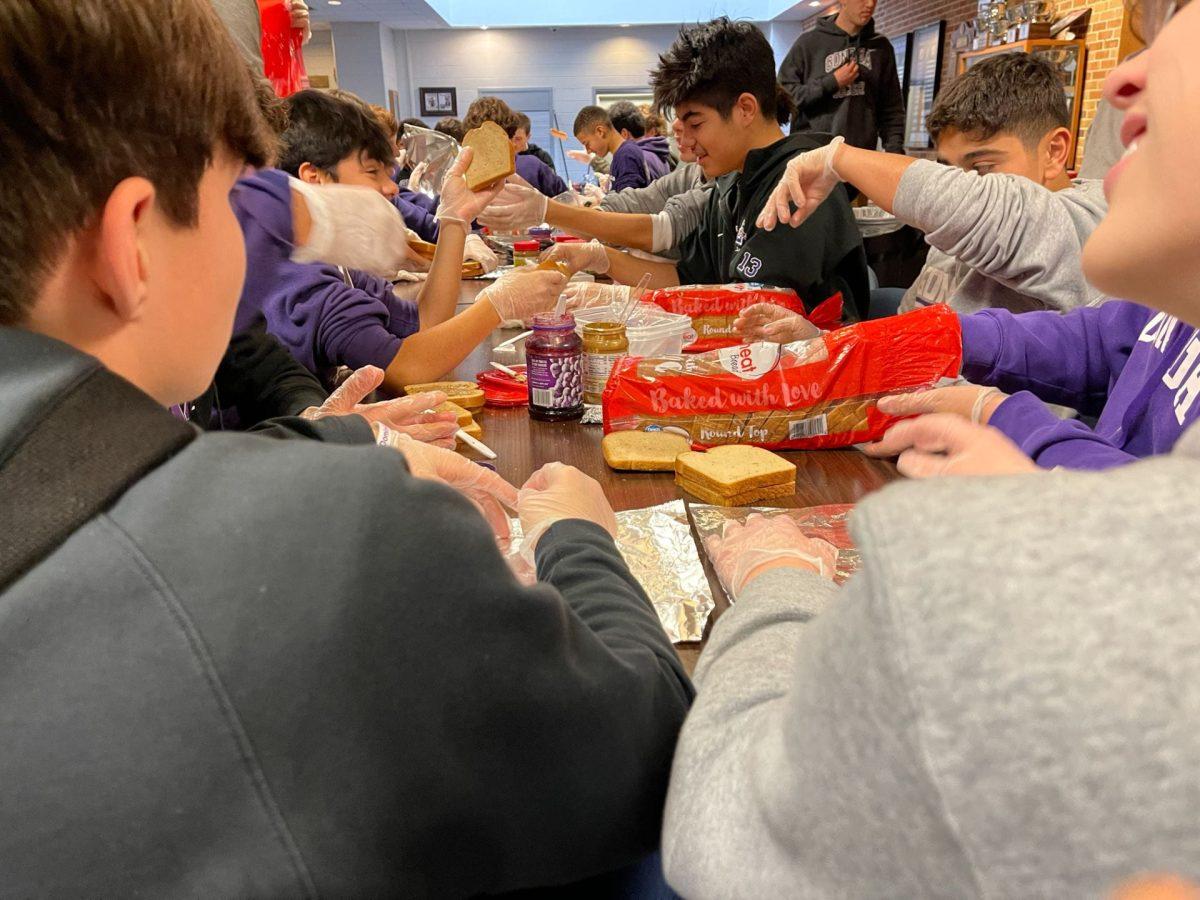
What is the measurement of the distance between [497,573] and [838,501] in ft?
2.59

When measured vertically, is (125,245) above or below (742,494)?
above

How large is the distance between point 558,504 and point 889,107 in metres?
5.39

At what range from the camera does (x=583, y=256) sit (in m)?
2.76

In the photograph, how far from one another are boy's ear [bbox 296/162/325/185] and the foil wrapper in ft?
4.97

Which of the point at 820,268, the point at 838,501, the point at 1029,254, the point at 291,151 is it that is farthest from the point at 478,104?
the point at 838,501

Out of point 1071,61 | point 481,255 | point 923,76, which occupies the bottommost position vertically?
point 481,255

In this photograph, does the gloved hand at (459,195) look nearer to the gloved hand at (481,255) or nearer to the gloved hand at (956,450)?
the gloved hand at (481,255)

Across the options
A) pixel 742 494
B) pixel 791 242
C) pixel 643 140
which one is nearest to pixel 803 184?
pixel 791 242

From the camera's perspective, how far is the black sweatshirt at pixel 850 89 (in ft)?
17.5

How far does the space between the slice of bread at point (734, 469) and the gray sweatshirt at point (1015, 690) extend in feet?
2.66

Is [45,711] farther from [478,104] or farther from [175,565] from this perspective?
[478,104]

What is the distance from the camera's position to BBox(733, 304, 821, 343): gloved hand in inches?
71.3

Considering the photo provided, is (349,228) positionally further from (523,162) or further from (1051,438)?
(523,162)

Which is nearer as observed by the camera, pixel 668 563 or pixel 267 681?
pixel 267 681
